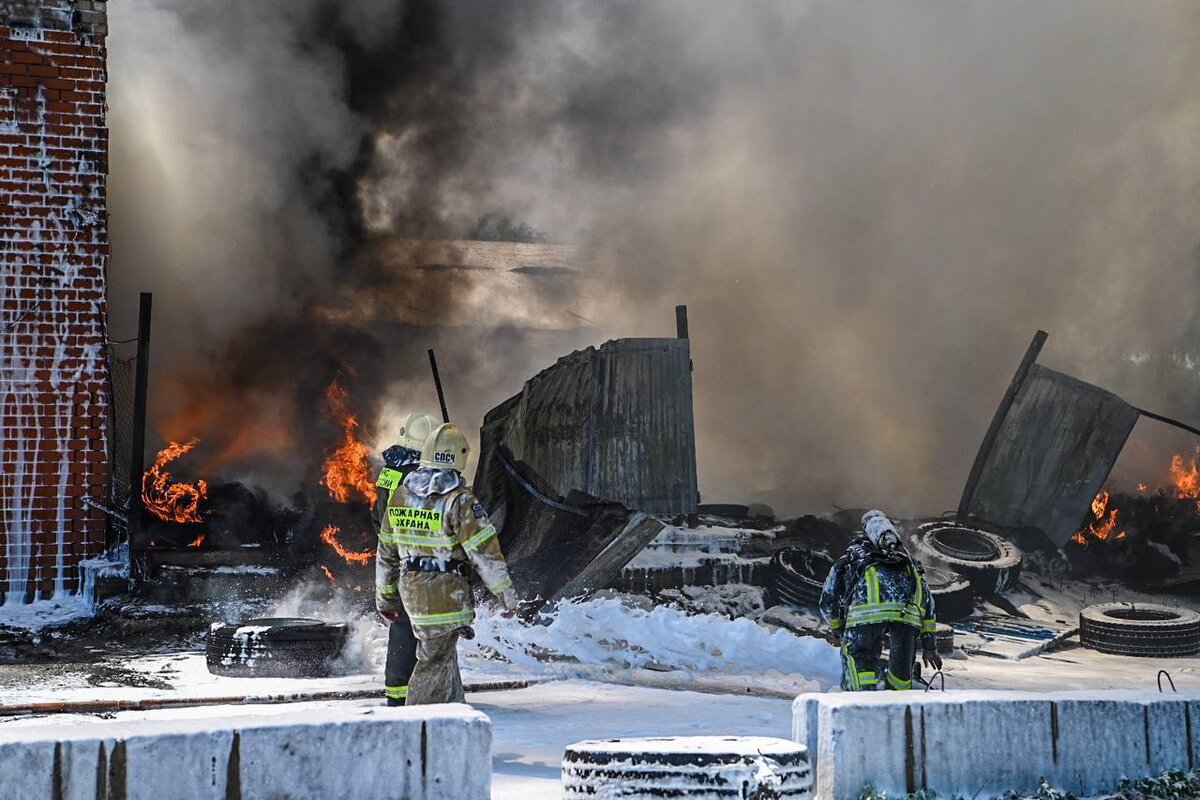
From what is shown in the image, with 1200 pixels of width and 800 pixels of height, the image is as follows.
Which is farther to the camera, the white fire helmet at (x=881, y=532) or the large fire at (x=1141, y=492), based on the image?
the large fire at (x=1141, y=492)

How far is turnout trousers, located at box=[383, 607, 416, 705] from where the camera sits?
24.5ft

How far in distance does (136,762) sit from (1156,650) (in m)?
11.0

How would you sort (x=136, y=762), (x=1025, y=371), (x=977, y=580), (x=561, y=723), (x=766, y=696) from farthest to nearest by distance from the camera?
(x=1025, y=371), (x=977, y=580), (x=766, y=696), (x=561, y=723), (x=136, y=762)

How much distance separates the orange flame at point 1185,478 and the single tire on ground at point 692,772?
53.6 feet

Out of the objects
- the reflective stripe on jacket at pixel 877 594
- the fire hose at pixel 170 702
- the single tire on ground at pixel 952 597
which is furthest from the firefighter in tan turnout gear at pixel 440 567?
the single tire on ground at pixel 952 597

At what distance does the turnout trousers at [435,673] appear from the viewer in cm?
696

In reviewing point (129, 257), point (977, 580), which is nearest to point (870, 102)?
point (977, 580)

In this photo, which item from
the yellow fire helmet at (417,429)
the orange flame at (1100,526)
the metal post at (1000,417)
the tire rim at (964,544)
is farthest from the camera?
the orange flame at (1100,526)

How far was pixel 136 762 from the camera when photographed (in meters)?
5.07

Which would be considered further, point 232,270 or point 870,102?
point 870,102

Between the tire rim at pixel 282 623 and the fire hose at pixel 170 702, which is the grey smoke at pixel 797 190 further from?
the fire hose at pixel 170 702

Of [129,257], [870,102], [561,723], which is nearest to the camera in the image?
[561,723]

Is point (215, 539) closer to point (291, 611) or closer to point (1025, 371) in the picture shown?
point (291, 611)

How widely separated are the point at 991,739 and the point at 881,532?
7.48 ft
